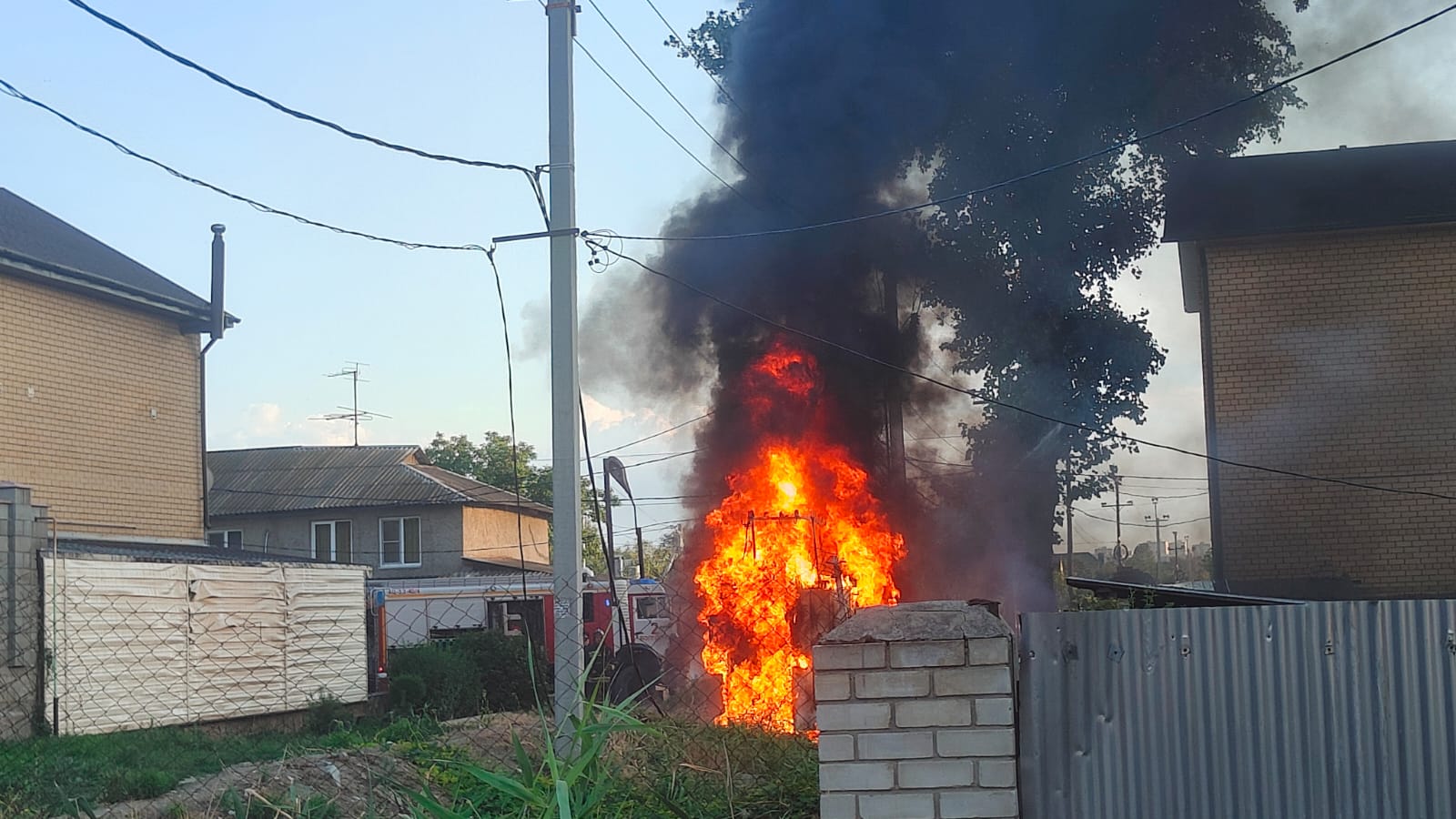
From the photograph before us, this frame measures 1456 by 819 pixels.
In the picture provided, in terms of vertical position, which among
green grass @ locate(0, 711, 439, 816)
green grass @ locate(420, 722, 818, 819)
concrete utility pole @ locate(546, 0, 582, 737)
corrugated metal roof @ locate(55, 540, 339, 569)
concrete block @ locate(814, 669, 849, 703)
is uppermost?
concrete utility pole @ locate(546, 0, 582, 737)

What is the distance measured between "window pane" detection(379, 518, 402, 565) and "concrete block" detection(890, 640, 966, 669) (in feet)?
119

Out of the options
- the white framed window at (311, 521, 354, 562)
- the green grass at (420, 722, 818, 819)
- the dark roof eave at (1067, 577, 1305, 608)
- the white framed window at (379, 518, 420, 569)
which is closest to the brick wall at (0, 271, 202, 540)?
the green grass at (420, 722, 818, 819)

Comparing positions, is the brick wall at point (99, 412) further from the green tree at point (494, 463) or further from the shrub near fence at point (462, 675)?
the green tree at point (494, 463)

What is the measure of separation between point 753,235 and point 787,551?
16.9 feet

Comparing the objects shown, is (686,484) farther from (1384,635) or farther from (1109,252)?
(1384,635)

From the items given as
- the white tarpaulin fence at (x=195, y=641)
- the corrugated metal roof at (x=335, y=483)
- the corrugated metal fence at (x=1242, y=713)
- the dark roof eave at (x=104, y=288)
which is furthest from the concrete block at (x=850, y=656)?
the corrugated metal roof at (x=335, y=483)

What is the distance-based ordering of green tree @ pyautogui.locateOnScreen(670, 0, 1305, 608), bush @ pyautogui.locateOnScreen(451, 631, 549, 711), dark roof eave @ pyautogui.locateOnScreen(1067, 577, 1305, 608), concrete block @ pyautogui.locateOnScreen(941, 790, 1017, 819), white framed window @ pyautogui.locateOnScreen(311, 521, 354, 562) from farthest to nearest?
white framed window @ pyautogui.locateOnScreen(311, 521, 354, 562) → green tree @ pyautogui.locateOnScreen(670, 0, 1305, 608) → bush @ pyautogui.locateOnScreen(451, 631, 549, 711) → dark roof eave @ pyautogui.locateOnScreen(1067, 577, 1305, 608) → concrete block @ pyautogui.locateOnScreen(941, 790, 1017, 819)

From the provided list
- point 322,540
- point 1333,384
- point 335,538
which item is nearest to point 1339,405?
point 1333,384

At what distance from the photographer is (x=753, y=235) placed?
20.2 metres

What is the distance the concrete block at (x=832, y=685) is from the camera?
163 inches

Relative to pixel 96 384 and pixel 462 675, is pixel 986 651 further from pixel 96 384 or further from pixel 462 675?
pixel 96 384

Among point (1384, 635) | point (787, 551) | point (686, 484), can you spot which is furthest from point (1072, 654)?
point (686, 484)

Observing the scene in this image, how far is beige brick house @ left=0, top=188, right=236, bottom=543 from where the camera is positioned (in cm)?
1848

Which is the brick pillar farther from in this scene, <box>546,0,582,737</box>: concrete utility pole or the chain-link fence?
<box>546,0,582,737</box>: concrete utility pole
